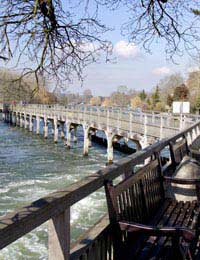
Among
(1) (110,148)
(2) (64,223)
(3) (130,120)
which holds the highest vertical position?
(2) (64,223)

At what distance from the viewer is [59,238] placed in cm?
214

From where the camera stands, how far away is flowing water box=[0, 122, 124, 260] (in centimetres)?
977

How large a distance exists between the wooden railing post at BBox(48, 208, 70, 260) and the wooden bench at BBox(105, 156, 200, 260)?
25.4 inches

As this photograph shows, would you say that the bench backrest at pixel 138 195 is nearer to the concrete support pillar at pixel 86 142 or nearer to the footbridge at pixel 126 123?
the footbridge at pixel 126 123

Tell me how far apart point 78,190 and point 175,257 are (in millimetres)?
980

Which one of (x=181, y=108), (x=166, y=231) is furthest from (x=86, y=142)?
(x=166, y=231)

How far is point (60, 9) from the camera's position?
18.5 ft

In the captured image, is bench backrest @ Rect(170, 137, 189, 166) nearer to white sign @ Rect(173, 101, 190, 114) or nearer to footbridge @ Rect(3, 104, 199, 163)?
footbridge @ Rect(3, 104, 199, 163)

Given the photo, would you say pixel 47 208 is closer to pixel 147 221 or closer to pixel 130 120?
pixel 147 221

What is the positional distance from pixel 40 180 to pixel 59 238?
16.6 metres

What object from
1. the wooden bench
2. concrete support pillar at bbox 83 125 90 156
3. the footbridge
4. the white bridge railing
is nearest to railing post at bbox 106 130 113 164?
the footbridge

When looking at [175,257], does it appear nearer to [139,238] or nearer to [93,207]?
[139,238]

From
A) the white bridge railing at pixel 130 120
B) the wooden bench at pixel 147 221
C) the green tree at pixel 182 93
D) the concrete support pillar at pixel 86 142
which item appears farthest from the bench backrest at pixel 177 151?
the green tree at pixel 182 93

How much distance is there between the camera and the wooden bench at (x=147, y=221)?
2.80 metres
